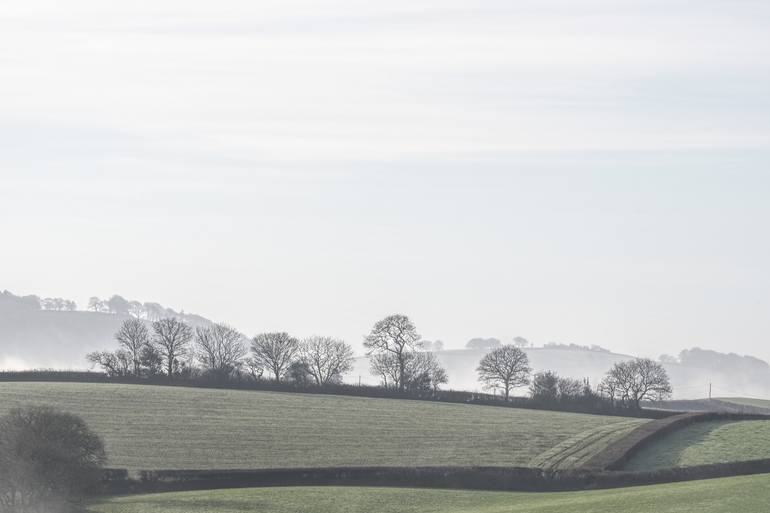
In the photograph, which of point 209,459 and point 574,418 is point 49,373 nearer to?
point 209,459

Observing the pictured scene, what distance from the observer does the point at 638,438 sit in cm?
8569

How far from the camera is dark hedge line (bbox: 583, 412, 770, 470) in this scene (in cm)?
7775

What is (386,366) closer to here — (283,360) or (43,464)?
(283,360)

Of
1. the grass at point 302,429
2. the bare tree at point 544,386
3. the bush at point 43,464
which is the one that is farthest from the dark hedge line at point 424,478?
the bare tree at point 544,386

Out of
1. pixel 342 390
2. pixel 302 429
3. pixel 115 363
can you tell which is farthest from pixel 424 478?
pixel 115 363

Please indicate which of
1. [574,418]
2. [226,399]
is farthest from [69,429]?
[574,418]

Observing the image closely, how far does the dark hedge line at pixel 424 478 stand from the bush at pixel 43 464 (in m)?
5.10

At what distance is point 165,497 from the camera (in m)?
69.9

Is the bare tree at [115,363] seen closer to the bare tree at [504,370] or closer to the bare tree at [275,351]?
the bare tree at [275,351]

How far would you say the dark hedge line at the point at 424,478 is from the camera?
240 ft

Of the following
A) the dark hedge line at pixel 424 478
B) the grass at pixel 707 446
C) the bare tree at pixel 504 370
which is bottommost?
the dark hedge line at pixel 424 478

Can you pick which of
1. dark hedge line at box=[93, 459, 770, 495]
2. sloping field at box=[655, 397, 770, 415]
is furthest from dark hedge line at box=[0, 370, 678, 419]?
dark hedge line at box=[93, 459, 770, 495]

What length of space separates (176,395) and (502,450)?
3917 cm

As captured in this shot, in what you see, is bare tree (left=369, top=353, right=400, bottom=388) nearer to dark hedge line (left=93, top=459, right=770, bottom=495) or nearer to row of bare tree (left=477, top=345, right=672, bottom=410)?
row of bare tree (left=477, top=345, right=672, bottom=410)
